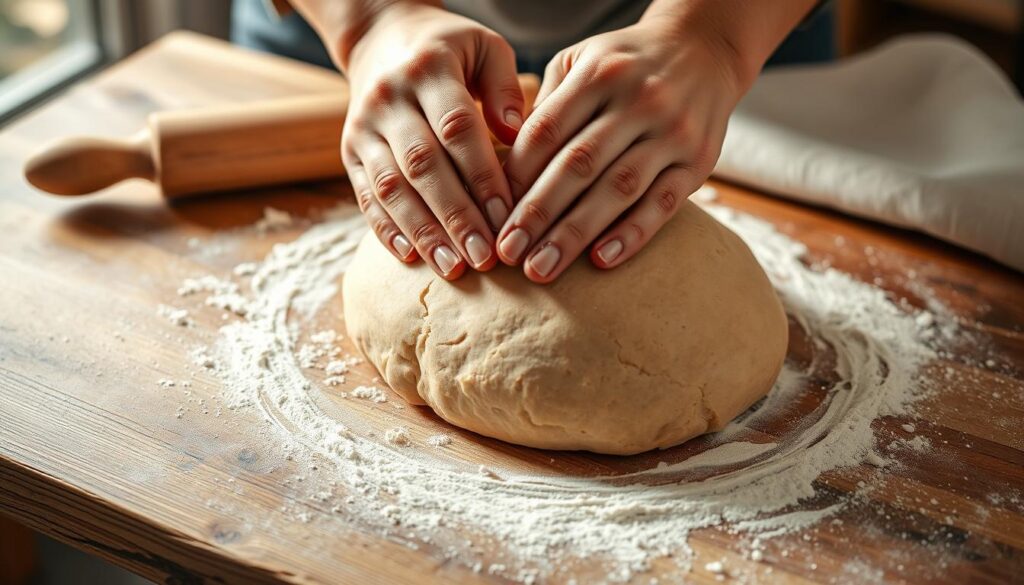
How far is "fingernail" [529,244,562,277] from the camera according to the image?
124 cm

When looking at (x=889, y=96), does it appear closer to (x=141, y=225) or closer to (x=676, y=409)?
(x=676, y=409)

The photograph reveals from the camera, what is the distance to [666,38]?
135 cm

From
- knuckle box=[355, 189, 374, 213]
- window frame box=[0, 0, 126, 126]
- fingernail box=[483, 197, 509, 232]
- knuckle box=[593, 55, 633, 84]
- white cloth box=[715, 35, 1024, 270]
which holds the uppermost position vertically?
knuckle box=[593, 55, 633, 84]

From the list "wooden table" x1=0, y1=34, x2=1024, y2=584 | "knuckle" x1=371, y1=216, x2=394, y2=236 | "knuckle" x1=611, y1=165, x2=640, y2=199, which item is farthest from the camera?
"knuckle" x1=371, y1=216, x2=394, y2=236

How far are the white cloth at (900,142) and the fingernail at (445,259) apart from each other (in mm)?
832

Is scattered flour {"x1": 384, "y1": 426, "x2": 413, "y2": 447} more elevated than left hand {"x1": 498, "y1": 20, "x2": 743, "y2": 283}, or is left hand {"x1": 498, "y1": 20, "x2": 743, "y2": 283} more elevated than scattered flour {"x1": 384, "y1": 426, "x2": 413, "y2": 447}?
left hand {"x1": 498, "y1": 20, "x2": 743, "y2": 283}

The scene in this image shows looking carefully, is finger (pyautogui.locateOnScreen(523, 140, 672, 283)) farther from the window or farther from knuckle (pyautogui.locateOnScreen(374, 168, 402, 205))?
the window

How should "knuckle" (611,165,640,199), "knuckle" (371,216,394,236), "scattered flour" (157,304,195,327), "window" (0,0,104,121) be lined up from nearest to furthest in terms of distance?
"knuckle" (611,165,640,199) → "knuckle" (371,216,394,236) → "scattered flour" (157,304,195,327) → "window" (0,0,104,121)

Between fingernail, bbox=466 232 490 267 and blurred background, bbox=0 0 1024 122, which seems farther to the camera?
blurred background, bbox=0 0 1024 122

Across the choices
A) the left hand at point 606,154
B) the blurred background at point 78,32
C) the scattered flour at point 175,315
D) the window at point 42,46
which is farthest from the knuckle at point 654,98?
the window at point 42,46

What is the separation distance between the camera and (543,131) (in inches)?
49.9

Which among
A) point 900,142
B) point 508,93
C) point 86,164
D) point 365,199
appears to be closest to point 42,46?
point 86,164

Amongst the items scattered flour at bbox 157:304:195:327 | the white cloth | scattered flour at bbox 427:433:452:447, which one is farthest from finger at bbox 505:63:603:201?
the white cloth

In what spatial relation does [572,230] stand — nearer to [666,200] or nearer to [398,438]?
[666,200]
